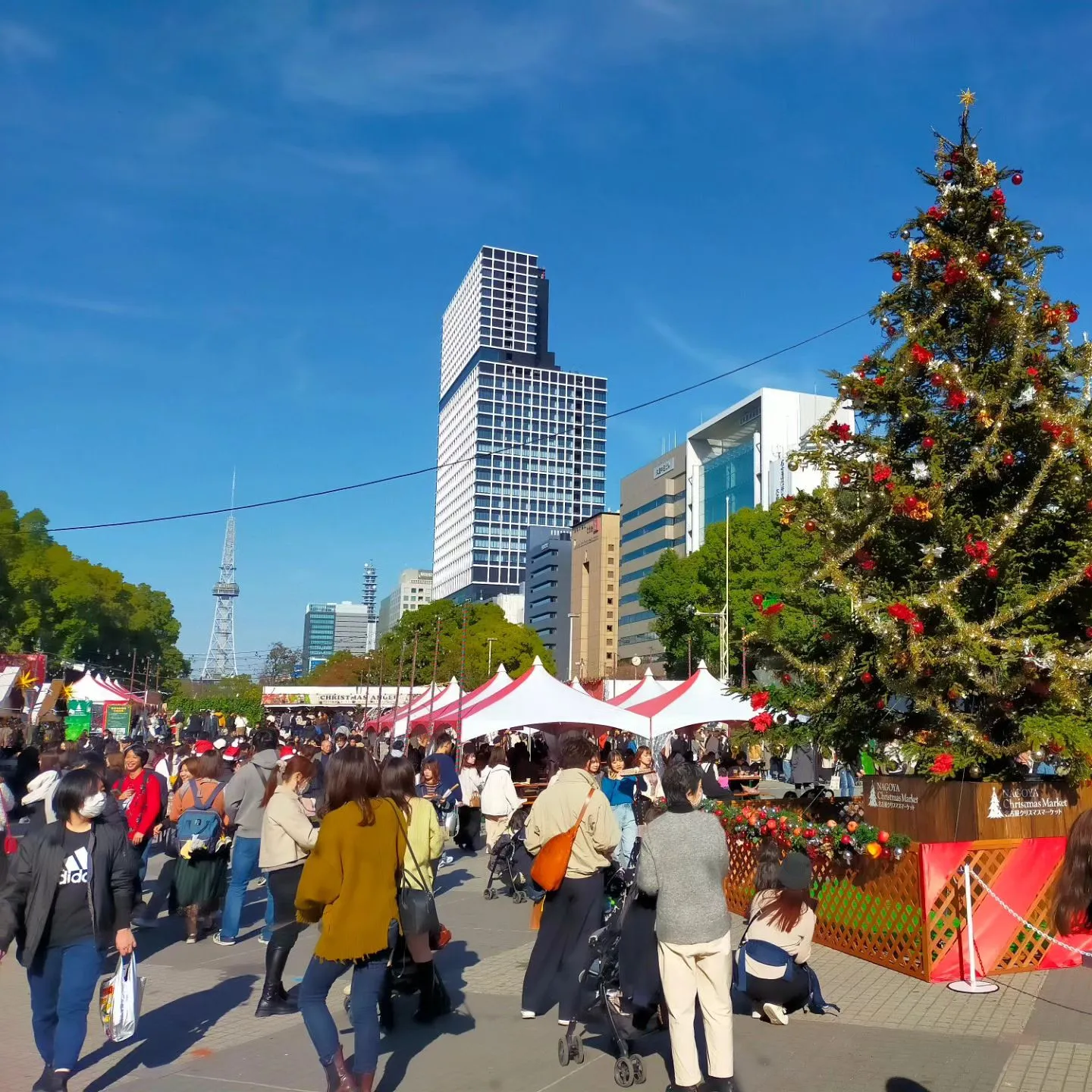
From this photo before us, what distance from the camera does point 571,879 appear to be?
20.8 feet

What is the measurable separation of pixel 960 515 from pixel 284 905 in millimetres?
6512

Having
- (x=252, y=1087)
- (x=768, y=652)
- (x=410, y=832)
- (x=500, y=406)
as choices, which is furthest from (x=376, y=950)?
(x=500, y=406)

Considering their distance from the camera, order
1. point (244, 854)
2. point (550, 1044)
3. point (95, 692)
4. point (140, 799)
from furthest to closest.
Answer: point (95, 692)
point (140, 799)
point (244, 854)
point (550, 1044)

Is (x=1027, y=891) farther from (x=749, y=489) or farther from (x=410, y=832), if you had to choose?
(x=749, y=489)

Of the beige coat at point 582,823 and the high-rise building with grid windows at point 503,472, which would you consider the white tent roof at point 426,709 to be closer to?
the beige coat at point 582,823

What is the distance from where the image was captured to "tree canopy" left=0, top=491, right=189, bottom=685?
57.8 metres

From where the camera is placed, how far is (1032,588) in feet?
29.3

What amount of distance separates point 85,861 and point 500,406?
19050 centimetres

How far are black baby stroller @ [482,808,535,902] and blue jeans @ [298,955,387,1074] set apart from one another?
6.30 m

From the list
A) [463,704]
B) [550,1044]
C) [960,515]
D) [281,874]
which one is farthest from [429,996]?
[463,704]

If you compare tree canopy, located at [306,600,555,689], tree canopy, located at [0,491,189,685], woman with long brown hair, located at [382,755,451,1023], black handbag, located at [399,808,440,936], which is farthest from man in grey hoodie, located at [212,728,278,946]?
tree canopy, located at [306,600,555,689]

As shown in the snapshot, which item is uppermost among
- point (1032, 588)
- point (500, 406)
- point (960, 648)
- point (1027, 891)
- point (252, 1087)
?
point (500, 406)

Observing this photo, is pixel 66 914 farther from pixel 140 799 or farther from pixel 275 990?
pixel 140 799

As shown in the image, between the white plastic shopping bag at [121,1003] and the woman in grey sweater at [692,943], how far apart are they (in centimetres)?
267
